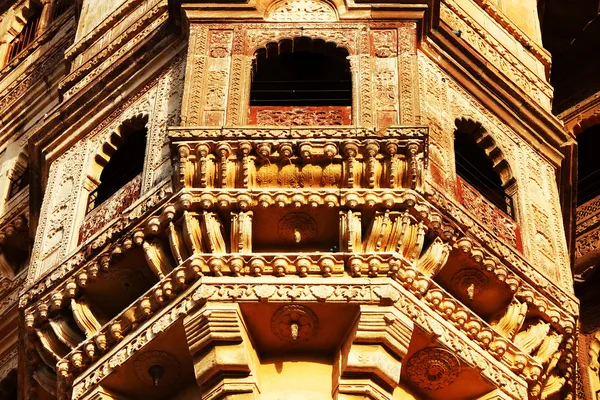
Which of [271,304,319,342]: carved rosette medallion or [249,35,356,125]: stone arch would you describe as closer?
[271,304,319,342]: carved rosette medallion

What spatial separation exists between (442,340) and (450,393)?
0.45 meters

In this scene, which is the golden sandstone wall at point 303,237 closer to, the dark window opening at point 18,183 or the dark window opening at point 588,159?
the dark window opening at point 18,183

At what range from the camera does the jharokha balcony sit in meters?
14.2

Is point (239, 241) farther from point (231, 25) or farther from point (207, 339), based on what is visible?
point (231, 25)

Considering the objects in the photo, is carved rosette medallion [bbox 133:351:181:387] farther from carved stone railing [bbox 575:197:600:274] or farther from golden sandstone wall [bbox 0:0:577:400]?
carved stone railing [bbox 575:197:600:274]

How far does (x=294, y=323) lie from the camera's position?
14.2 meters

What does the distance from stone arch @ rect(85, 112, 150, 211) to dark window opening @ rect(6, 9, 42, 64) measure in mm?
6840

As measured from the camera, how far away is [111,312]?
49.9 ft

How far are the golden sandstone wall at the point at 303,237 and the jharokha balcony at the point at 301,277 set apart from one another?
0.05 ft

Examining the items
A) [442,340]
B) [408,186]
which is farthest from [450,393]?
[408,186]

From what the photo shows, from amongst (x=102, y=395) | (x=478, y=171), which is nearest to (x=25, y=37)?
(x=478, y=171)

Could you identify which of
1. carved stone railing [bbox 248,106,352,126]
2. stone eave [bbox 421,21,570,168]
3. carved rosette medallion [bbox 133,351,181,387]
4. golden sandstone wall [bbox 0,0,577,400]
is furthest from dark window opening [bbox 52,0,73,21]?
carved rosette medallion [bbox 133,351,181,387]

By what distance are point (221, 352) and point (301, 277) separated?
2.93ft

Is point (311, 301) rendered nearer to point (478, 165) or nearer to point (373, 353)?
point (373, 353)
